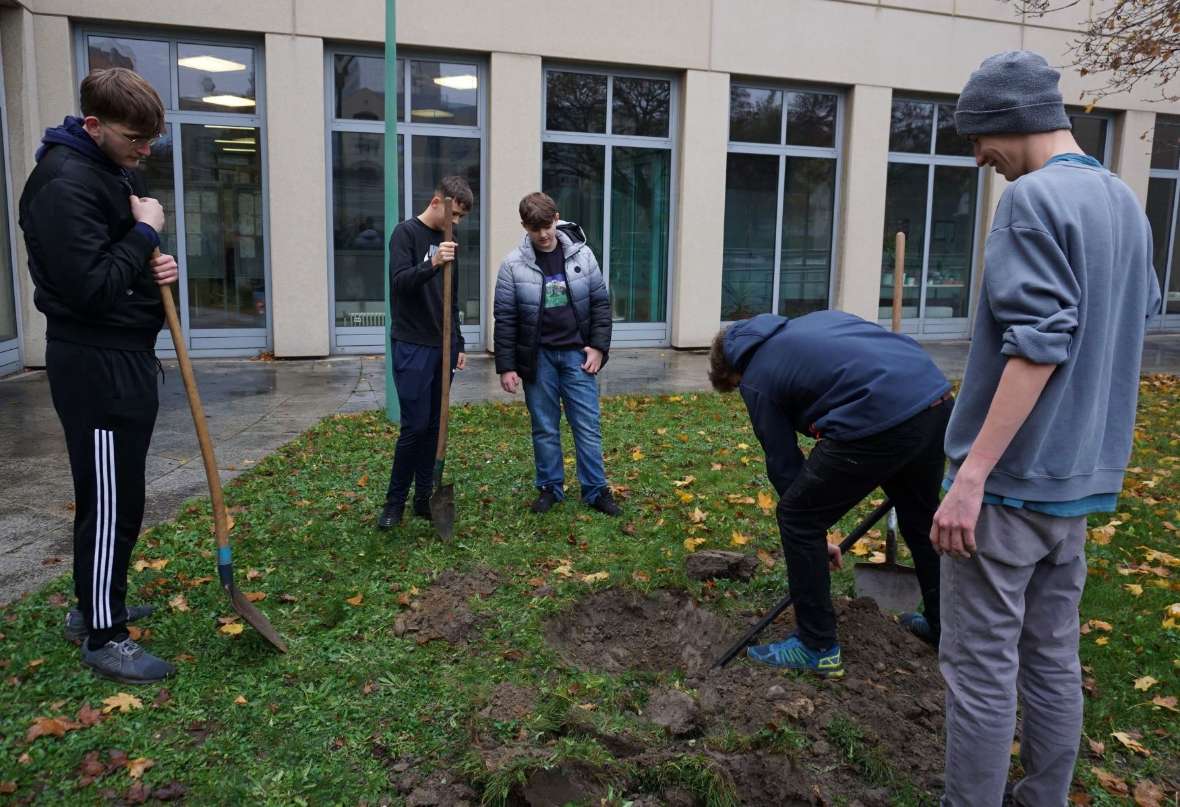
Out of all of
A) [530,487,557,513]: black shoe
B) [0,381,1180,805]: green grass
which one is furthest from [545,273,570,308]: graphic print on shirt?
[0,381,1180,805]: green grass

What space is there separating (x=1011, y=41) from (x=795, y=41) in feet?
12.3

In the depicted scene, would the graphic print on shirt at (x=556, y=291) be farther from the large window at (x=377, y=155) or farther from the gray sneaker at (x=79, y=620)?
the large window at (x=377, y=155)

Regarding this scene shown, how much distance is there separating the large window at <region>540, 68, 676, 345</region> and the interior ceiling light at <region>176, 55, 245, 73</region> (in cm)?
390

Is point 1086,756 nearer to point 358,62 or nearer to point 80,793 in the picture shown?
point 80,793

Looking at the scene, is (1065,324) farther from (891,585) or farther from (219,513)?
(219,513)

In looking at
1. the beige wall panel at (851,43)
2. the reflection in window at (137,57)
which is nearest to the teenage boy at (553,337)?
the reflection in window at (137,57)

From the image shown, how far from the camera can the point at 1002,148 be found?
2498 mm

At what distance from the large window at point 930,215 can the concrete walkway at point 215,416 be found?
1229mm

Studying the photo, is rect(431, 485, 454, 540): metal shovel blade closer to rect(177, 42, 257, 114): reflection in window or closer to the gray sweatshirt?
the gray sweatshirt

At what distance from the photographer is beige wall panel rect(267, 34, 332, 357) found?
37.4 feet

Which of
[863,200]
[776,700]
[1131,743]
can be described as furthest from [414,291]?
[863,200]

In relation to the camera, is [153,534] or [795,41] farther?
[795,41]

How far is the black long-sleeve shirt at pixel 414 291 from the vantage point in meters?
5.20

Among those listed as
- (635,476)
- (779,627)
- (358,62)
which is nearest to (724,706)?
(779,627)
